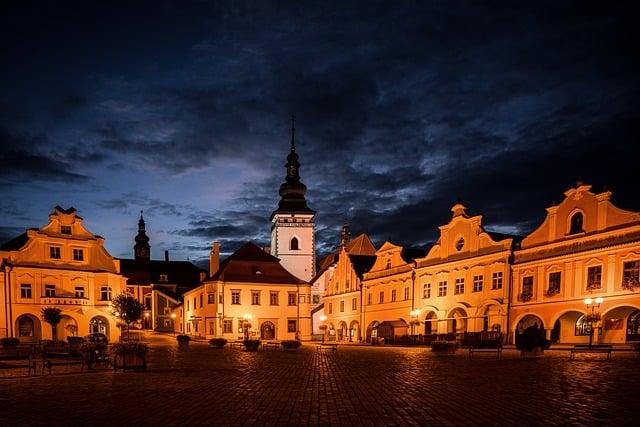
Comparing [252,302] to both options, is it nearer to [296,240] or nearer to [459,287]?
[296,240]

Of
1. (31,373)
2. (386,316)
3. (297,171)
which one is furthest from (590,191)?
(297,171)

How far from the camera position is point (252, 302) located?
5528cm

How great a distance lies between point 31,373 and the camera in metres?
16.7

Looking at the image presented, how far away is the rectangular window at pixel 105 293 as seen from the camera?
47.2 meters

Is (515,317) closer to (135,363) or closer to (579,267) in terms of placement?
(579,267)

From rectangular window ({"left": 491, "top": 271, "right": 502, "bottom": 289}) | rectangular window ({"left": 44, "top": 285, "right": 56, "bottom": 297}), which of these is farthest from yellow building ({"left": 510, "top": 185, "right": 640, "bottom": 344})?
rectangular window ({"left": 44, "top": 285, "right": 56, "bottom": 297})

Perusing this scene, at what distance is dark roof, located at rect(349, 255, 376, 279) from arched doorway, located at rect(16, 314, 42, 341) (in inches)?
1247

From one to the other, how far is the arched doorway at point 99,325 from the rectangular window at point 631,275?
4321cm

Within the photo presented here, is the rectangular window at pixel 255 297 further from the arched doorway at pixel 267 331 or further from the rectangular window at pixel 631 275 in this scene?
the rectangular window at pixel 631 275

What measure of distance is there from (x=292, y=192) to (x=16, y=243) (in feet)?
135

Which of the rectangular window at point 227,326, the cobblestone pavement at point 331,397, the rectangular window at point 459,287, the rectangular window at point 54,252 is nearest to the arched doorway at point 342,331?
the rectangular window at point 227,326

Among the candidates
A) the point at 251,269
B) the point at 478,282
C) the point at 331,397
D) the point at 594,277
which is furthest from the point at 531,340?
the point at 251,269

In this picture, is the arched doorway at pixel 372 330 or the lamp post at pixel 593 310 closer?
the lamp post at pixel 593 310

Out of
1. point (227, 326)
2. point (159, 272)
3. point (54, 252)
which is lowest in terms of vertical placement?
point (227, 326)
